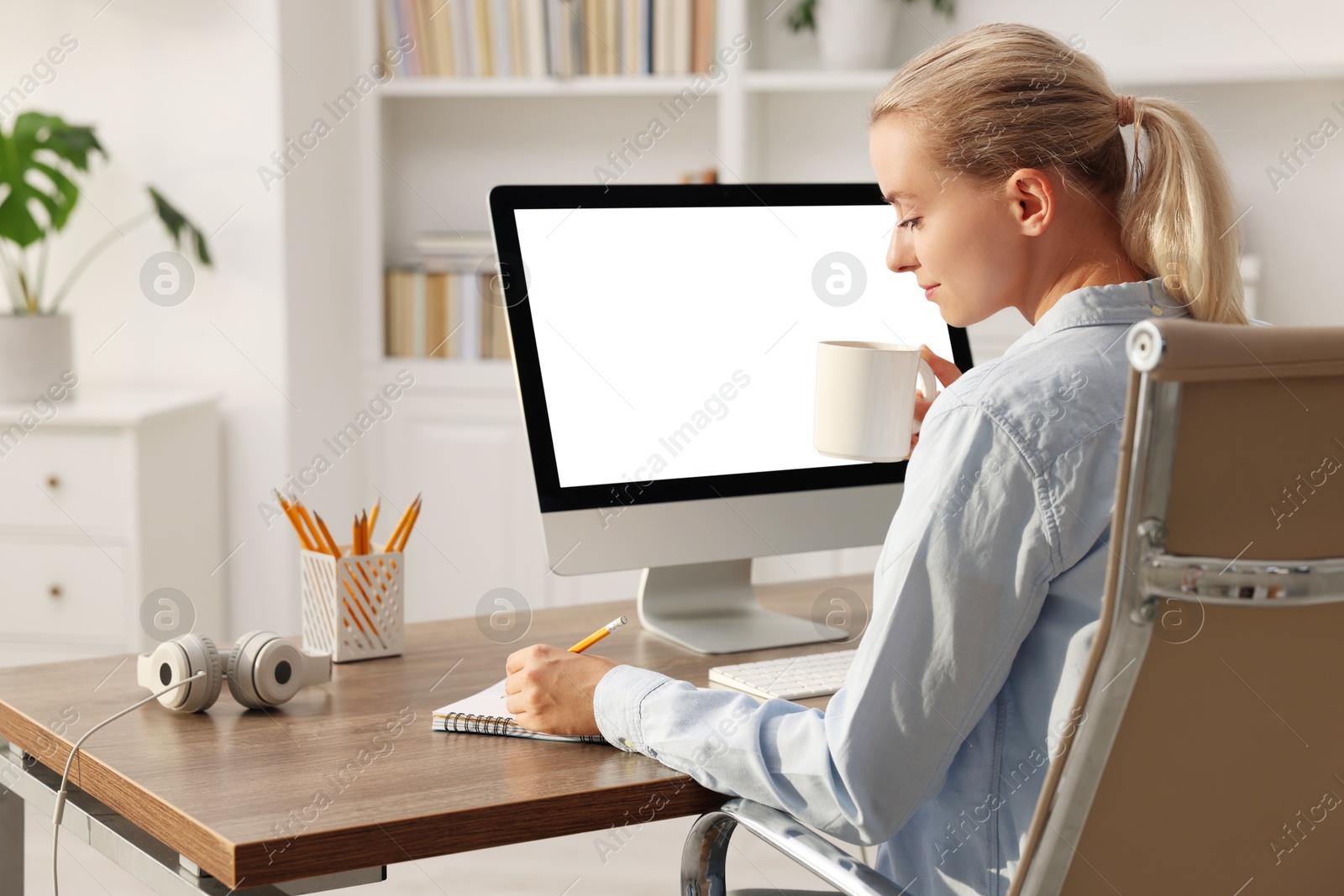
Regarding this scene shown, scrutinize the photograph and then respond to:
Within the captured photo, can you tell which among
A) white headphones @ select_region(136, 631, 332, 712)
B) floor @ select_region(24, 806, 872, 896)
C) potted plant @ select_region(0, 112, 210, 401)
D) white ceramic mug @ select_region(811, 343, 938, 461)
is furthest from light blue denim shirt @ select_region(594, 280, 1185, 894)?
potted plant @ select_region(0, 112, 210, 401)

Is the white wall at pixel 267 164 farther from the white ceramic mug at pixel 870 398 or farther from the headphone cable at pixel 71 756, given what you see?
the headphone cable at pixel 71 756

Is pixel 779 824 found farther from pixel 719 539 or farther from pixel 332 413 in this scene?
pixel 332 413

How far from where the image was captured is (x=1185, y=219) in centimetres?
106

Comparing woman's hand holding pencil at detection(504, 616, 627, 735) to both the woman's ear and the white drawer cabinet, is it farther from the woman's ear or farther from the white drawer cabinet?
the white drawer cabinet

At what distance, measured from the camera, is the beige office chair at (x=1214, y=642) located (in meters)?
0.73

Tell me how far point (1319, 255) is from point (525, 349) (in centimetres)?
232

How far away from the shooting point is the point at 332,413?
3275 mm

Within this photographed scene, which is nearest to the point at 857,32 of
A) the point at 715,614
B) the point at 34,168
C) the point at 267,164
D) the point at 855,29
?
the point at 855,29

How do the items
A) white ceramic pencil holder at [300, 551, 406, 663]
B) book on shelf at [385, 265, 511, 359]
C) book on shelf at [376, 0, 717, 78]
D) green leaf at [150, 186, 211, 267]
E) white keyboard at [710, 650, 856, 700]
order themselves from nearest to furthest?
1. white keyboard at [710, 650, 856, 700]
2. white ceramic pencil holder at [300, 551, 406, 663]
3. green leaf at [150, 186, 211, 267]
4. book on shelf at [376, 0, 717, 78]
5. book on shelf at [385, 265, 511, 359]

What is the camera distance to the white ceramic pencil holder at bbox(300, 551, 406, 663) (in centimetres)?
139

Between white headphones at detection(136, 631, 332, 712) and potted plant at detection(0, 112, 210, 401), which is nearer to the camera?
white headphones at detection(136, 631, 332, 712)

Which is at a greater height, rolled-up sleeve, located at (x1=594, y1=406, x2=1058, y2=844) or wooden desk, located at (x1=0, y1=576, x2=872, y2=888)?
rolled-up sleeve, located at (x1=594, y1=406, x2=1058, y2=844)

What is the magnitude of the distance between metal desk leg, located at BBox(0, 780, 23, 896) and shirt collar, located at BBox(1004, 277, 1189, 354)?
1.04 metres

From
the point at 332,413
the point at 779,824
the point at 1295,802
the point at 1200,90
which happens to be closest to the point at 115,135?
the point at 332,413
